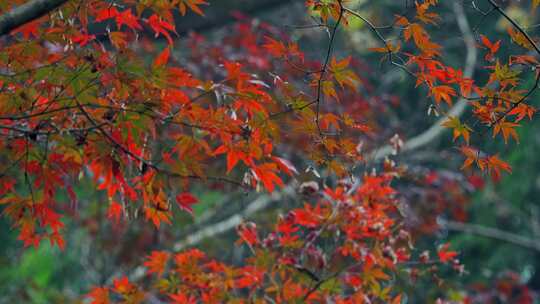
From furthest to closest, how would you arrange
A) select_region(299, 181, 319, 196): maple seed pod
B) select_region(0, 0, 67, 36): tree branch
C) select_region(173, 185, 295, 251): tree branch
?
select_region(173, 185, 295, 251): tree branch, select_region(299, 181, 319, 196): maple seed pod, select_region(0, 0, 67, 36): tree branch

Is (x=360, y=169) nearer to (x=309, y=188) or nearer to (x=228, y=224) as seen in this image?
(x=228, y=224)

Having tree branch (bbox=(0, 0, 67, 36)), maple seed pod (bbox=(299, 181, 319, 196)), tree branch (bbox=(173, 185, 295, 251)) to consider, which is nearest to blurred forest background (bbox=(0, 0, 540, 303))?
tree branch (bbox=(173, 185, 295, 251))

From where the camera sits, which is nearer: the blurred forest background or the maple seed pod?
the maple seed pod

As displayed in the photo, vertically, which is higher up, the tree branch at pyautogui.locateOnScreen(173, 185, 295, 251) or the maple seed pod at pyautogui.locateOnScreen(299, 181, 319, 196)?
the maple seed pod at pyautogui.locateOnScreen(299, 181, 319, 196)

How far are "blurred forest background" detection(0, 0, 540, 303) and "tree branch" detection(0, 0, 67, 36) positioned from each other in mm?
1513

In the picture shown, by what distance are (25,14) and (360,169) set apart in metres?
3.31

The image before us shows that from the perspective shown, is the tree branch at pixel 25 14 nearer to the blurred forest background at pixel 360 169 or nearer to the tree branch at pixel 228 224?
the blurred forest background at pixel 360 169

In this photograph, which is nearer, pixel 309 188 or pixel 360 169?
pixel 309 188

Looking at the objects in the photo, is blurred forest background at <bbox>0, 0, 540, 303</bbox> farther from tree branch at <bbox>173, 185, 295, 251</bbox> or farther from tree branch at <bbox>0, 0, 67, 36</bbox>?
tree branch at <bbox>0, 0, 67, 36</bbox>

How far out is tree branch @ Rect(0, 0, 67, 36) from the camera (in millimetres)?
1480

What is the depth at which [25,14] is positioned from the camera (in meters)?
1.49


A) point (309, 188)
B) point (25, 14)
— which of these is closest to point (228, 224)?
point (309, 188)

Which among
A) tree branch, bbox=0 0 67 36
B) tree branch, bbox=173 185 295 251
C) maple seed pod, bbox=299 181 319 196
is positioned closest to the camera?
tree branch, bbox=0 0 67 36

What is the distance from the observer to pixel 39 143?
73.3 inches
